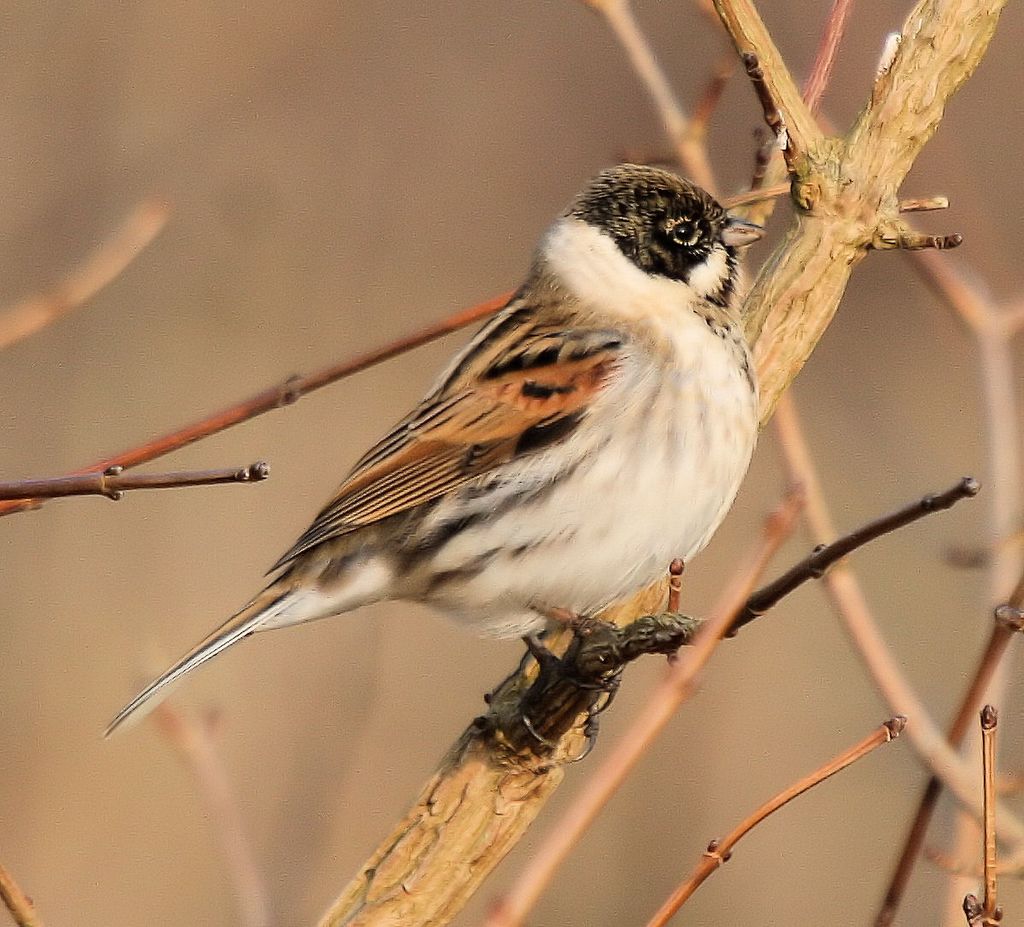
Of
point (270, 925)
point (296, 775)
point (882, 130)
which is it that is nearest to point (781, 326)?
point (882, 130)

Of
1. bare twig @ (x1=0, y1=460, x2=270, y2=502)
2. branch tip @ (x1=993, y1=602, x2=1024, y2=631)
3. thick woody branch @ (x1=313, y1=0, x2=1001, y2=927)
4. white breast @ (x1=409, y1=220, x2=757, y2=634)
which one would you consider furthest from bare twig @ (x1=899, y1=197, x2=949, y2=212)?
bare twig @ (x1=0, y1=460, x2=270, y2=502)

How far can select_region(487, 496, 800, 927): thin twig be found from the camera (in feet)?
5.25

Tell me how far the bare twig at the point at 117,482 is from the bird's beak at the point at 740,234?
2259 millimetres

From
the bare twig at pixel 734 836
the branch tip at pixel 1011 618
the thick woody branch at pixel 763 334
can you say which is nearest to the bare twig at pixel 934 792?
the branch tip at pixel 1011 618

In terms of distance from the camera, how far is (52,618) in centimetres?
723

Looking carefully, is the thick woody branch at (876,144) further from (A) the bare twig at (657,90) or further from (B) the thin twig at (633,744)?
(B) the thin twig at (633,744)

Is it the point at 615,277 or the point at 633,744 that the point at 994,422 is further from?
the point at 633,744

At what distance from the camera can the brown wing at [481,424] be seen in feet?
12.8

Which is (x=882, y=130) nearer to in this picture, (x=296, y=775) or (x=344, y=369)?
(x=344, y=369)

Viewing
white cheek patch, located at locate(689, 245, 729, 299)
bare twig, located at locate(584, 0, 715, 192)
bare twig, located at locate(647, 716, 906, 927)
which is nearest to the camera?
bare twig, located at locate(647, 716, 906, 927)

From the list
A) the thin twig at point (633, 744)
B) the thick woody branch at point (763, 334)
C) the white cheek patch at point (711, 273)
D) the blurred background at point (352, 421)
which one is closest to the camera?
the thin twig at point (633, 744)

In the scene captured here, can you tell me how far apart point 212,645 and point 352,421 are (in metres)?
5.34

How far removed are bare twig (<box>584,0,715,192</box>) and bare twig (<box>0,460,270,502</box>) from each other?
2111 mm

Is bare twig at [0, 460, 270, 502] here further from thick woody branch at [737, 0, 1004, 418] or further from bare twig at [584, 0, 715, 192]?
bare twig at [584, 0, 715, 192]
